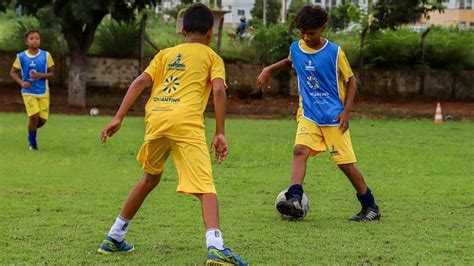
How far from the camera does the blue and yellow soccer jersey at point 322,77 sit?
27.8ft

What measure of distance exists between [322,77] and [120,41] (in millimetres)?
22089

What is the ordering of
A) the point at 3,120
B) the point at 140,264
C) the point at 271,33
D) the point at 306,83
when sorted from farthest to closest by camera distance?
the point at 271,33 < the point at 3,120 < the point at 306,83 < the point at 140,264

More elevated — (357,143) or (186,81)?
(186,81)

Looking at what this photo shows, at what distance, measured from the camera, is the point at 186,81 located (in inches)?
254

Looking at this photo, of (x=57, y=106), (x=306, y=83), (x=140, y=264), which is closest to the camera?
(x=140, y=264)

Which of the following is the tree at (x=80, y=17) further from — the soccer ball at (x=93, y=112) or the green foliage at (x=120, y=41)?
the green foliage at (x=120, y=41)

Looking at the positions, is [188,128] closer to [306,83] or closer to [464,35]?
[306,83]

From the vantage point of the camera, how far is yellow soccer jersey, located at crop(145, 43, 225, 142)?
251 inches

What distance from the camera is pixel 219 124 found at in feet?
20.5

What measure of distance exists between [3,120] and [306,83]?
15170mm

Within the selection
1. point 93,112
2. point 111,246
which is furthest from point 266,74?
point 93,112

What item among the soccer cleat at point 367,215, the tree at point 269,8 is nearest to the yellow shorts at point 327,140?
the soccer cleat at point 367,215

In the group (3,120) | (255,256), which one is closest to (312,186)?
(255,256)

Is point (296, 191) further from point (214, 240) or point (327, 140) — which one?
point (214, 240)
